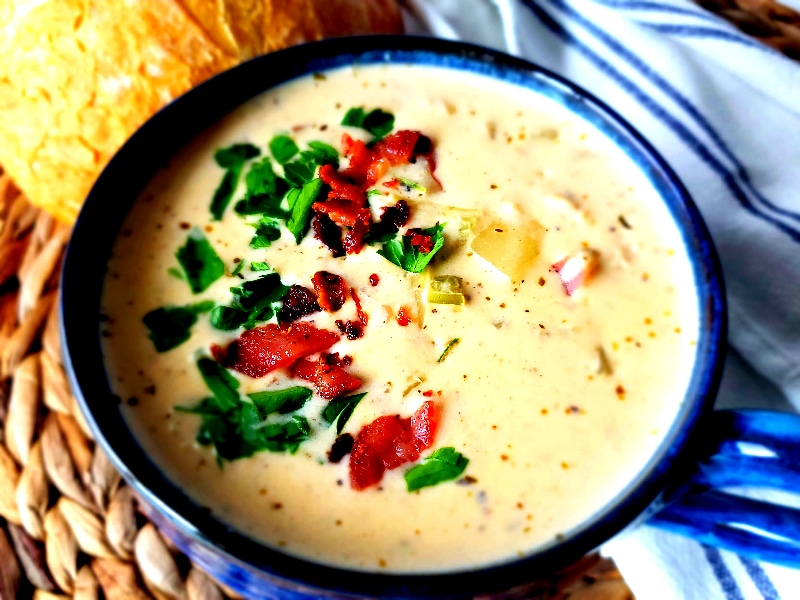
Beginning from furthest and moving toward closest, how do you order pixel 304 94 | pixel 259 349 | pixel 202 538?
pixel 304 94 → pixel 259 349 → pixel 202 538

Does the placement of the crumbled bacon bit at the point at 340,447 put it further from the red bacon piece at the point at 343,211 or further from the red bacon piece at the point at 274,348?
the red bacon piece at the point at 343,211

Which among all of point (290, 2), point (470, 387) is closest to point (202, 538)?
point (470, 387)

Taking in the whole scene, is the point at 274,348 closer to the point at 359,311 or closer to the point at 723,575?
the point at 359,311

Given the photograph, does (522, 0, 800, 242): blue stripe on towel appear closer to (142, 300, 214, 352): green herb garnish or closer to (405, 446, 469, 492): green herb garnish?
(405, 446, 469, 492): green herb garnish

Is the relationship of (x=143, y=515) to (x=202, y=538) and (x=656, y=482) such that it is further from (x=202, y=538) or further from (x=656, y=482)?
(x=656, y=482)

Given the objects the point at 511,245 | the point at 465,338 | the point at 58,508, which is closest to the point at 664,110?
the point at 511,245

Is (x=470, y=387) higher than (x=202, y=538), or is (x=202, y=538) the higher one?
(x=470, y=387)

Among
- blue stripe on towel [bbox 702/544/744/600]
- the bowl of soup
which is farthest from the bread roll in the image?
blue stripe on towel [bbox 702/544/744/600]

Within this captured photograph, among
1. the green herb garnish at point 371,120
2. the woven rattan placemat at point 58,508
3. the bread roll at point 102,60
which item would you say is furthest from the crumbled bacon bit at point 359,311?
the bread roll at point 102,60

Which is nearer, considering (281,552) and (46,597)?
(281,552)
